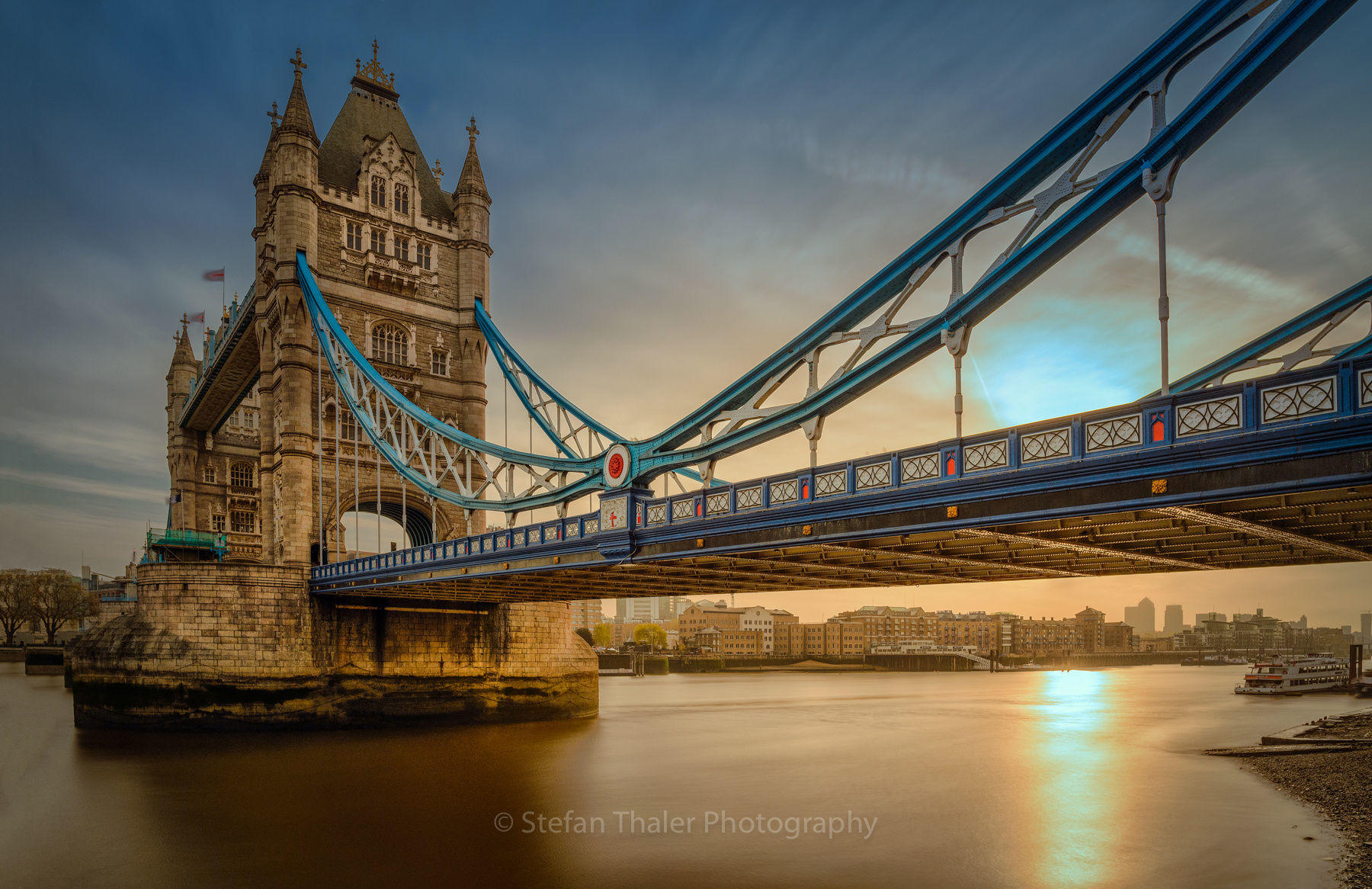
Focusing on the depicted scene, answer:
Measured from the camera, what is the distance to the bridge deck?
9430 mm

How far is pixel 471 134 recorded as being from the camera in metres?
38.8

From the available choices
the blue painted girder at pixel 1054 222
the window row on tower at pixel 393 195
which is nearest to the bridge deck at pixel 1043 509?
the blue painted girder at pixel 1054 222

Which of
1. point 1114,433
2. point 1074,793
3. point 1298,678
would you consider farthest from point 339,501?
point 1298,678

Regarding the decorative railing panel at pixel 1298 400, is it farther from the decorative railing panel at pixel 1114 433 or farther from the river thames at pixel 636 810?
the river thames at pixel 636 810

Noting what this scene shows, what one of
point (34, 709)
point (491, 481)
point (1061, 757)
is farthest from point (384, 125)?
point (1061, 757)

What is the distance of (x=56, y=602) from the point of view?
8300 centimetres

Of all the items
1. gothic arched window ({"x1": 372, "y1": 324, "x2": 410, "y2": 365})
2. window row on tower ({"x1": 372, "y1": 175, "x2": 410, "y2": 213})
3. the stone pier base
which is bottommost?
the stone pier base

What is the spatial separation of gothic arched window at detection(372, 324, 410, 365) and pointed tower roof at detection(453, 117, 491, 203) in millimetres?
6767

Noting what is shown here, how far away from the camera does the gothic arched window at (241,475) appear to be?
170 feet

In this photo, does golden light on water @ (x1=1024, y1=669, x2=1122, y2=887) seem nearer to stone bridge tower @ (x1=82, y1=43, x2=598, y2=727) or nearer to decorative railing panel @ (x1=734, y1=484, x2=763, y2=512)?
decorative railing panel @ (x1=734, y1=484, x2=763, y2=512)

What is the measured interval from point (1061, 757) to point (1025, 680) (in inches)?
2389

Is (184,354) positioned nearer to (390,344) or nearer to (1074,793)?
(390,344)

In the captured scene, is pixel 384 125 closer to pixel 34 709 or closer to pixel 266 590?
pixel 266 590

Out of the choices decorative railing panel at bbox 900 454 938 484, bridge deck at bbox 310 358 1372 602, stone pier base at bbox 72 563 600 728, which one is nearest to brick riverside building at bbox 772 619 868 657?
stone pier base at bbox 72 563 600 728
